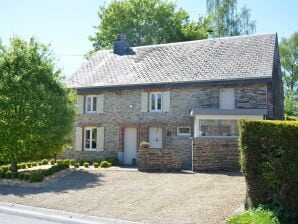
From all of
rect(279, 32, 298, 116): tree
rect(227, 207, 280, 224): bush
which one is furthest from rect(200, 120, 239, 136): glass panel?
rect(279, 32, 298, 116): tree

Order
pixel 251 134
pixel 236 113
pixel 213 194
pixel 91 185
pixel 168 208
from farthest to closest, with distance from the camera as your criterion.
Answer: pixel 236 113 < pixel 91 185 < pixel 213 194 < pixel 168 208 < pixel 251 134

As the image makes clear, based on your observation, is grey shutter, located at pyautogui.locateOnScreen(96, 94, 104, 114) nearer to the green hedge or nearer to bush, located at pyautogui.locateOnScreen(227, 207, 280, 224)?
the green hedge

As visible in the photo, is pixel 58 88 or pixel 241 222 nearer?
pixel 241 222

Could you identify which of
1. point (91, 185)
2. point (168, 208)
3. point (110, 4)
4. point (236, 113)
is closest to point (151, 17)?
point (110, 4)

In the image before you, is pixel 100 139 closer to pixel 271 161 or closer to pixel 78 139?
pixel 78 139

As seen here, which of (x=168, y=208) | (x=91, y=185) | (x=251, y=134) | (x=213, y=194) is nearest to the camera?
(x=251, y=134)

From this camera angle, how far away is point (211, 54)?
23.4 metres

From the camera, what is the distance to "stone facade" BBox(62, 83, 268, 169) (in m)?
20.2

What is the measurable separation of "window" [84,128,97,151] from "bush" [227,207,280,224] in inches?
656

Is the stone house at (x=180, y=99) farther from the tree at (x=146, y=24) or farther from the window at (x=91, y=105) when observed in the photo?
the tree at (x=146, y=24)

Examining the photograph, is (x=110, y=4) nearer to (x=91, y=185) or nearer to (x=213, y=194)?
(x=91, y=185)

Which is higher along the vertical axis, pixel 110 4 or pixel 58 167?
pixel 110 4

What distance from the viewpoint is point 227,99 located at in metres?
20.6

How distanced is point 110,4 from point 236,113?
25.8 meters
